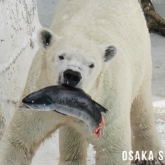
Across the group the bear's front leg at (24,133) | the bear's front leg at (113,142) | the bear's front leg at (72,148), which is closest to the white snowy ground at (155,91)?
the bear's front leg at (72,148)

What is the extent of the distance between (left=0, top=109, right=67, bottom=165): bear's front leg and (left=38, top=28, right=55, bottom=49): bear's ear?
1.53 ft

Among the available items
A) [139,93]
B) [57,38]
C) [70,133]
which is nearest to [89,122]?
[57,38]

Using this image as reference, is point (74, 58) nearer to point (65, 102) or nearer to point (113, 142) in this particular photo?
point (65, 102)

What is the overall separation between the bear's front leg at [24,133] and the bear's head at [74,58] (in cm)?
35

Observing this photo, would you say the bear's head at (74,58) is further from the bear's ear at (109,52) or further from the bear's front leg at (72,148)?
the bear's front leg at (72,148)

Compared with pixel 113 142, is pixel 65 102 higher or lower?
higher

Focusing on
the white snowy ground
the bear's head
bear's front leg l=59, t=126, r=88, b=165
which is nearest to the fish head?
the bear's head

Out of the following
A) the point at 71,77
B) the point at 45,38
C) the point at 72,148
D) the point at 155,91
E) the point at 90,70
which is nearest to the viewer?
the point at 71,77

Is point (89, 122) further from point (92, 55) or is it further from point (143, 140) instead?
point (143, 140)

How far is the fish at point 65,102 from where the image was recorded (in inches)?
95.0

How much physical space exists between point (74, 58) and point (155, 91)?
4.57 metres

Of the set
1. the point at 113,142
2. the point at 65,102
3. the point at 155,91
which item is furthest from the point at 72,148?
the point at 155,91

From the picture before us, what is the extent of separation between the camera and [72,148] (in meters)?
3.77

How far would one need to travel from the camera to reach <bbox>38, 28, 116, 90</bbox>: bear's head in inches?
95.5
